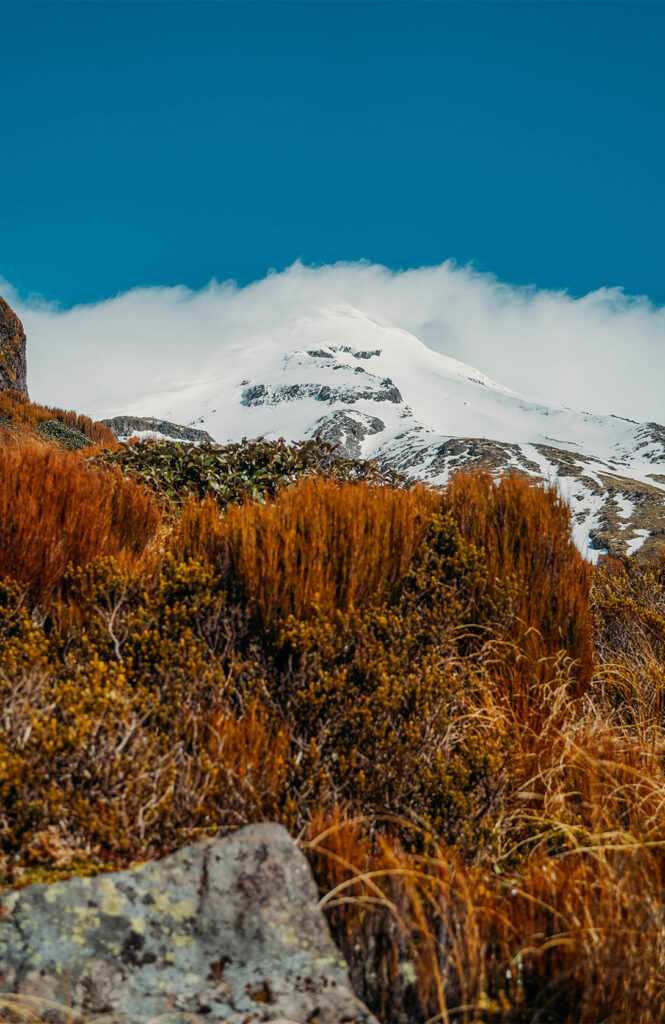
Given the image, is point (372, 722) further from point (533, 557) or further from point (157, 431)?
point (157, 431)

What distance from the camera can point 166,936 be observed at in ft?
5.78

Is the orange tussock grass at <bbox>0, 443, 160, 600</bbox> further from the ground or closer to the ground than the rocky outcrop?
further from the ground

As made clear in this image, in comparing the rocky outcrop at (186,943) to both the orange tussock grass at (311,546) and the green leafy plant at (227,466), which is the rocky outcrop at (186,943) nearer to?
the orange tussock grass at (311,546)

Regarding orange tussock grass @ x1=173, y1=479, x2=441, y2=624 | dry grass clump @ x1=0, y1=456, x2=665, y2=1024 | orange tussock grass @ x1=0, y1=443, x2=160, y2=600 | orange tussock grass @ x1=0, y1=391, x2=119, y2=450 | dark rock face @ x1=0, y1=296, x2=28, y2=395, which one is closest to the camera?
dry grass clump @ x1=0, y1=456, x2=665, y2=1024

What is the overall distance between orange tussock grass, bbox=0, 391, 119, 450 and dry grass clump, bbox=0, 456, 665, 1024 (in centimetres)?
1073

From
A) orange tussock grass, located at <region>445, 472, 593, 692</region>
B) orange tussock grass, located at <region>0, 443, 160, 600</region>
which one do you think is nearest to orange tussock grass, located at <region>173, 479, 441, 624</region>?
orange tussock grass, located at <region>0, 443, 160, 600</region>

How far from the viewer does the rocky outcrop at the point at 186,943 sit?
1.64 meters

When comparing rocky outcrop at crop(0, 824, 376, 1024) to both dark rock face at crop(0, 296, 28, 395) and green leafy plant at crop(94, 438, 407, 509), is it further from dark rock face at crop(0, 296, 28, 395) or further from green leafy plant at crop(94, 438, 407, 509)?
dark rock face at crop(0, 296, 28, 395)

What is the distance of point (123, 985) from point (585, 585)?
11.2 feet

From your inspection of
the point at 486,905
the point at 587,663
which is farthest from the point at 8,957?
the point at 587,663

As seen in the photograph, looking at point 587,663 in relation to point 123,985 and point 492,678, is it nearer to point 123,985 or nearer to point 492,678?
point 492,678

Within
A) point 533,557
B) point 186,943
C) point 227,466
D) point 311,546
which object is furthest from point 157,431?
point 186,943

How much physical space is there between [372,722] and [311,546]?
977mm

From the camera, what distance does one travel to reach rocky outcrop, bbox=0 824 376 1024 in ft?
5.37
